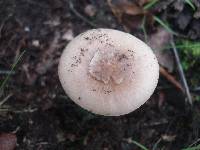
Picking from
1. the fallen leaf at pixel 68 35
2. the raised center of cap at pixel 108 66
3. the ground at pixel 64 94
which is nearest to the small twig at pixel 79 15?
the ground at pixel 64 94

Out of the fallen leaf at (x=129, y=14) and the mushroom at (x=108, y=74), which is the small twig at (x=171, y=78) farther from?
the mushroom at (x=108, y=74)

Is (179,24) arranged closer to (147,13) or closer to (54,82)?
(147,13)

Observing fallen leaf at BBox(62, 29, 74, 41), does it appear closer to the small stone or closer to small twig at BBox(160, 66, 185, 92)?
the small stone

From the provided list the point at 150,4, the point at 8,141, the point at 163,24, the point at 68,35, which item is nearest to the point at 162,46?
the point at 163,24

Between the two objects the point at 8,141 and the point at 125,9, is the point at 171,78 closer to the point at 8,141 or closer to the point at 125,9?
the point at 125,9

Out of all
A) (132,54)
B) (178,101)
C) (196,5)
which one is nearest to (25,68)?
(132,54)

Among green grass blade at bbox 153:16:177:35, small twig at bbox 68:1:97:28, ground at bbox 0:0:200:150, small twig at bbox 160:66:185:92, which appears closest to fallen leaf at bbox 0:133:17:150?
ground at bbox 0:0:200:150
